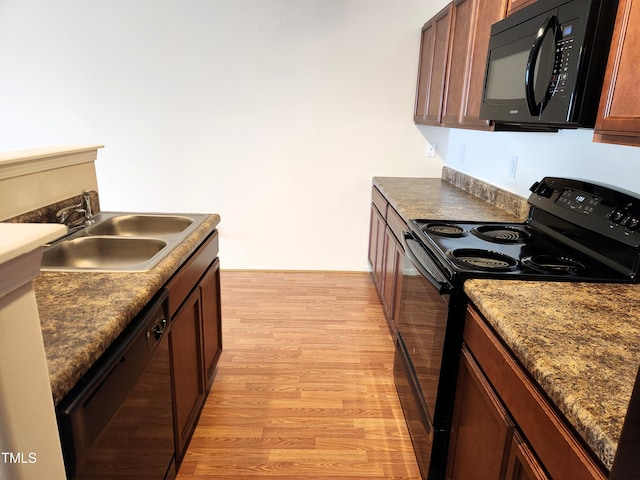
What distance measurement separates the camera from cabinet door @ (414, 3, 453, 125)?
292cm

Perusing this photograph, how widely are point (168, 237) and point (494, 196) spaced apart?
1910 mm

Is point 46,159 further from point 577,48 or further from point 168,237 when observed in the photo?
point 577,48

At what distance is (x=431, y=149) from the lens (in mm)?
3834

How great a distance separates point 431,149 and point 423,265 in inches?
91.9

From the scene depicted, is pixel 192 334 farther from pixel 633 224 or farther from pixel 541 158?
pixel 541 158

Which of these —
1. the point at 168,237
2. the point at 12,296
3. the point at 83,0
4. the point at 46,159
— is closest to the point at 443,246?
the point at 168,237

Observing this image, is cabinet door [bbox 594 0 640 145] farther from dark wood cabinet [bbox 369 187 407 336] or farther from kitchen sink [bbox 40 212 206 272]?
kitchen sink [bbox 40 212 206 272]

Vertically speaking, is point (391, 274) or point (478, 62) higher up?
point (478, 62)

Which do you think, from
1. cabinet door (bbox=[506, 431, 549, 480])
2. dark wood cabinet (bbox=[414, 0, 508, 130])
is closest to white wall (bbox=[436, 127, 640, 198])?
dark wood cabinet (bbox=[414, 0, 508, 130])

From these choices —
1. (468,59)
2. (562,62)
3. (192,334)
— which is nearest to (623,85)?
(562,62)

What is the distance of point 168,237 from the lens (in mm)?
1797

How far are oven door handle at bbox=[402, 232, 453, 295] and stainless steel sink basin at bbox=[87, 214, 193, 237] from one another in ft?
3.36

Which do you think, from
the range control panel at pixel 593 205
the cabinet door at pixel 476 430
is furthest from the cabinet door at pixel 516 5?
the cabinet door at pixel 476 430

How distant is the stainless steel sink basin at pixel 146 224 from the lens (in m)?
2.07
